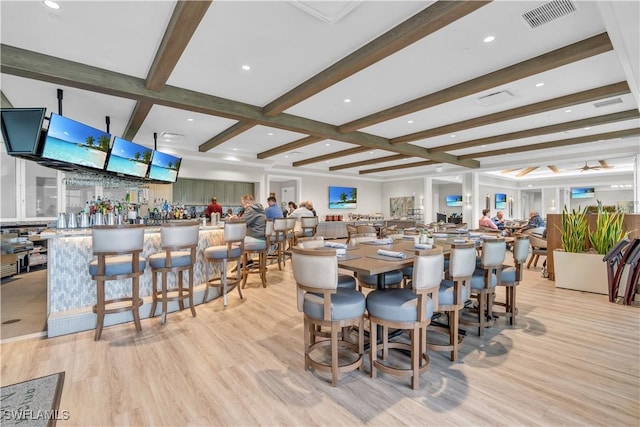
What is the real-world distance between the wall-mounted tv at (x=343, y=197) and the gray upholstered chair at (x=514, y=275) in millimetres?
9788

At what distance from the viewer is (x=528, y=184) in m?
16.2

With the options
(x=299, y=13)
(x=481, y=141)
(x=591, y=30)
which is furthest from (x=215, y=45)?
(x=481, y=141)

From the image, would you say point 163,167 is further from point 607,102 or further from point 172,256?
point 607,102

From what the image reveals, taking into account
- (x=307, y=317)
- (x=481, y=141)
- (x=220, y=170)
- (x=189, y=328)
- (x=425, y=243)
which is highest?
(x=481, y=141)

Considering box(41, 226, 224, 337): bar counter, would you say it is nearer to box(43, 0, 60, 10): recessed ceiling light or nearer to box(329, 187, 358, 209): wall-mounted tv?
box(43, 0, 60, 10): recessed ceiling light

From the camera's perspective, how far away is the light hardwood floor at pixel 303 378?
6.18 ft

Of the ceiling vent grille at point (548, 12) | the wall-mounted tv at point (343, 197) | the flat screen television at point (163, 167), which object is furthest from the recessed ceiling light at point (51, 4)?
the wall-mounted tv at point (343, 197)

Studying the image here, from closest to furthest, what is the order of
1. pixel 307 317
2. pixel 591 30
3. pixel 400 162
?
1. pixel 307 317
2. pixel 591 30
3. pixel 400 162

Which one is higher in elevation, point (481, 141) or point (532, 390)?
point (481, 141)

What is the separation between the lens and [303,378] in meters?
2.31

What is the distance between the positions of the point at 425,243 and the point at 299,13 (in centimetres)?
262

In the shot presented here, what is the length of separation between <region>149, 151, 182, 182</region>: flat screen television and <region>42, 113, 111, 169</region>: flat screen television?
3.98ft

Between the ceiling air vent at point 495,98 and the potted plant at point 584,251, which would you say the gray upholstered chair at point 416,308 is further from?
the potted plant at point 584,251

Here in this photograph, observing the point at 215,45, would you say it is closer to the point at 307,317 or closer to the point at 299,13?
the point at 299,13
